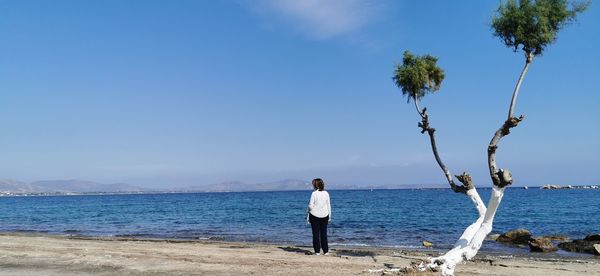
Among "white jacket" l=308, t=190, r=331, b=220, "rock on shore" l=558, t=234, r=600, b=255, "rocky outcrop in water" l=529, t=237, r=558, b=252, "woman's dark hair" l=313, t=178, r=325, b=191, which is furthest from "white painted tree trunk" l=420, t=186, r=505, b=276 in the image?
"rock on shore" l=558, t=234, r=600, b=255

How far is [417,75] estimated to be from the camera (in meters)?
14.3

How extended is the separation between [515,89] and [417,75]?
9.68 ft

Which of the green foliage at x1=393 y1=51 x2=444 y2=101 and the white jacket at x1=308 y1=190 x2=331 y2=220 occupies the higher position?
the green foliage at x1=393 y1=51 x2=444 y2=101

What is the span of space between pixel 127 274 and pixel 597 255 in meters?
17.2

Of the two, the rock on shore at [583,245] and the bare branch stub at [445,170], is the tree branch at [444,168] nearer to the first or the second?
the bare branch stub at [445,170]

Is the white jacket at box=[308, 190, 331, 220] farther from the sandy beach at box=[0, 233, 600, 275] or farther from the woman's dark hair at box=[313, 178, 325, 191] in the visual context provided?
the sandy beach at box=[0, 233, 600, 275]

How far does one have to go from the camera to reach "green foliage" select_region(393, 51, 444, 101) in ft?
47.3

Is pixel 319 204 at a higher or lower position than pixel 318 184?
lower

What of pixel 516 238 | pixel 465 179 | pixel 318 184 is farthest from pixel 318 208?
pixel 516 238

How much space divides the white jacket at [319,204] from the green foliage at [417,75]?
156 inches

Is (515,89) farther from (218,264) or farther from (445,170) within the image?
(218,264)

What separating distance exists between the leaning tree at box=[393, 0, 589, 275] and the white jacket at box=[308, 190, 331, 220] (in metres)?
3.63

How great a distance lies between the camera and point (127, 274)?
1184cm

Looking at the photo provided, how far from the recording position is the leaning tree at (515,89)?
11.3 metres
